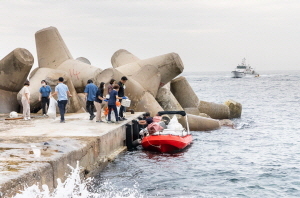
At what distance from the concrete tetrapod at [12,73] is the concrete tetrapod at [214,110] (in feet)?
33.0

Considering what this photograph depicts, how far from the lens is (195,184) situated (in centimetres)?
1122

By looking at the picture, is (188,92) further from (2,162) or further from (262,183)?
(2,162)

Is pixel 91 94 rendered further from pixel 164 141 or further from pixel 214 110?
pixel 214 110

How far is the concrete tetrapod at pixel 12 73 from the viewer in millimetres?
18812

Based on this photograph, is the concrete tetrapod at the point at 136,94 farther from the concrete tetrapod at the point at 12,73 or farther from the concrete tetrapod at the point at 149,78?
the concrete tetrapod at the point at 12,73

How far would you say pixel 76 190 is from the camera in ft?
30.7

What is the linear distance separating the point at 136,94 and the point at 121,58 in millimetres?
7304

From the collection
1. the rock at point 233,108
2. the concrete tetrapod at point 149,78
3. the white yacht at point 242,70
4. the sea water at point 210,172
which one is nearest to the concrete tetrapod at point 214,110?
the rock at point 233,108

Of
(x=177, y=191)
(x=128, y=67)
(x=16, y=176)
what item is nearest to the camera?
(x=16, y=176)

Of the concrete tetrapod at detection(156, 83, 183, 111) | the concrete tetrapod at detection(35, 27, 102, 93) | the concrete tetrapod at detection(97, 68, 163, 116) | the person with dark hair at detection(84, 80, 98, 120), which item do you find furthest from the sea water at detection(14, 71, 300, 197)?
the concrete tetrapod at detection(35, 27, 102, 93)

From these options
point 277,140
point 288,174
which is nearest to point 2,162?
point 288,174

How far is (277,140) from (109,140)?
343 inches

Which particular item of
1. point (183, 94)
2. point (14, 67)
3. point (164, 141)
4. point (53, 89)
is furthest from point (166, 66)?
point (164, 141)

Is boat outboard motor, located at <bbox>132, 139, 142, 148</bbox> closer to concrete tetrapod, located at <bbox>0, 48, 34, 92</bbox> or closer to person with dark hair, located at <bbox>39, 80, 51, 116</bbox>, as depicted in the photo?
person with dark hair, located at <bbox>39, 80, 51, 116</bbox>
